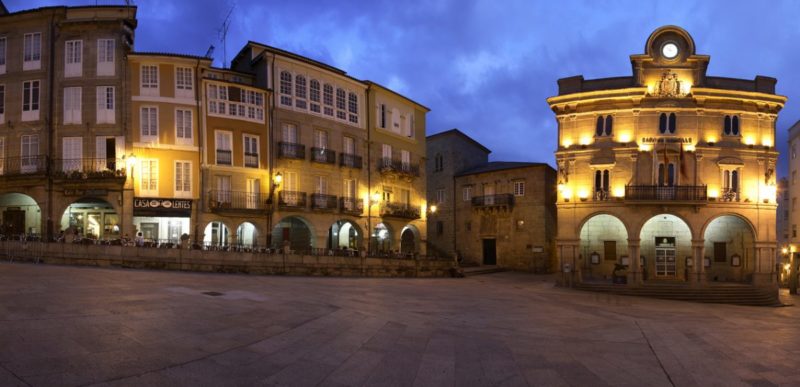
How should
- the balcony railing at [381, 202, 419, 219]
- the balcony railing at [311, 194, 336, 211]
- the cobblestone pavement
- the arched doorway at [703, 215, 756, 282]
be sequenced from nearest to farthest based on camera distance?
the cobblestone pavement, the arched doorway at [703, 215, 756, 282], the balcony railing at [311, 194, 336, 211], the balcony railing at [381, 202, 419, 219]

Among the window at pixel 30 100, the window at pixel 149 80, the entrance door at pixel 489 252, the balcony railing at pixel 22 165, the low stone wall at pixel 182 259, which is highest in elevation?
the window at pixel 149 80

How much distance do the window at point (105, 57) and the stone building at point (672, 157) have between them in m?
28.8

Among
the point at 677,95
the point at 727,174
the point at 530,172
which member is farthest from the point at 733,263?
the point at 530,172

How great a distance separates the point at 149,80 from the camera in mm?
30250

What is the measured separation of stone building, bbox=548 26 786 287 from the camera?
33.2 metres

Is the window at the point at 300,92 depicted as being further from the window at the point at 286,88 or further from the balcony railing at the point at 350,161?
the balcony railing at the point at 350,161

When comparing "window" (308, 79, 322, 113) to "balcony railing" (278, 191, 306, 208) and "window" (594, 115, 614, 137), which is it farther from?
"window" (594, 115, 614, 137)

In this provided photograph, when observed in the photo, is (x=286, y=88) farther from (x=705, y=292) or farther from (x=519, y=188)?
(x=705, y=292)

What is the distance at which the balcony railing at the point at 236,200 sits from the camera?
31.0 m

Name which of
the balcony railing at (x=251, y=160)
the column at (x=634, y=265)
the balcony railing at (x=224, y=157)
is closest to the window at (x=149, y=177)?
the balcony railing at (x=224, y=157)

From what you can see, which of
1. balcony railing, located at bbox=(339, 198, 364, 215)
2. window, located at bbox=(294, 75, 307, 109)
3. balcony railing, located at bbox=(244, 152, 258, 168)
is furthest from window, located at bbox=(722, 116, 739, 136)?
balcony railing, located at bbox=(244, 152, 258, 168)

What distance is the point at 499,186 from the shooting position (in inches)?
1886

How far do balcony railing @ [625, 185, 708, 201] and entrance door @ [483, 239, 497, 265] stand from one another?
16.9 metres

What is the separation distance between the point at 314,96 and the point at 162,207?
12.8 meters
